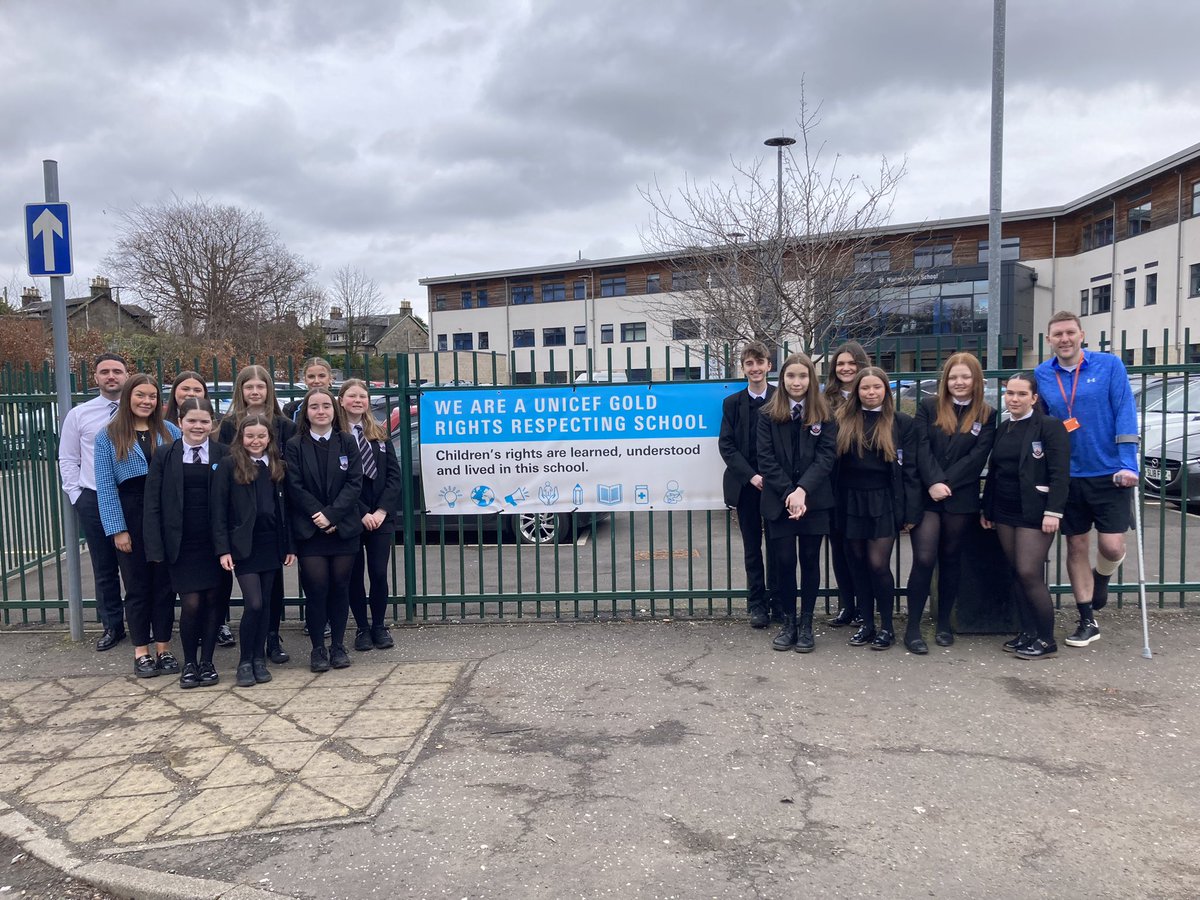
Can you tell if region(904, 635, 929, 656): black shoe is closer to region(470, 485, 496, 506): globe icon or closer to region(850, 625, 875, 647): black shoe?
region(850, 625, 875, 647): black shoe

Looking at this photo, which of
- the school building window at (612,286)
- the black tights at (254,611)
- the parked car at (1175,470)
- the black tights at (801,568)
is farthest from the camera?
the school building window at (612,286)

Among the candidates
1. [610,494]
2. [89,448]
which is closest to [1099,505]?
[610,494]

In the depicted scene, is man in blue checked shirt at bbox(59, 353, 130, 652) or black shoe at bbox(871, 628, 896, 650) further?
man in blue checked shirt at bbox(59, 353, 130, 652)

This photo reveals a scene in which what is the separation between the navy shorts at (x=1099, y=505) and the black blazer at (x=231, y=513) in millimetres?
4943

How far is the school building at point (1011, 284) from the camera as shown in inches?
1391

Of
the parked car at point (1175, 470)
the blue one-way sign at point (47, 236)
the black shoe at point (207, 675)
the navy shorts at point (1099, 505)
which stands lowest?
the black shoe at point (207, 675)

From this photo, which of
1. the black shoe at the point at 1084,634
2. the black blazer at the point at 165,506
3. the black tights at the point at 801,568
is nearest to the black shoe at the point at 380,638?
the black blazer at the point at 165,506

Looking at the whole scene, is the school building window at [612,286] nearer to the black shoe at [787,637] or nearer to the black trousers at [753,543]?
the black trousers at [753,543]

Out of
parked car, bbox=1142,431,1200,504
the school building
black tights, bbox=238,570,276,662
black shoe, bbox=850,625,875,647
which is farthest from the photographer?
the school building

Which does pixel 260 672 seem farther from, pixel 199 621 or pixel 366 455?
pixel 366 455

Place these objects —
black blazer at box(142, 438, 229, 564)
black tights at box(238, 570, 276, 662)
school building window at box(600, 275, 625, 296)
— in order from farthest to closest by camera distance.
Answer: school building window at box(600, 275, 625, 296), black tights at box(238, 570, 276, 662), black blazer at box(142, 438, 229, 564)

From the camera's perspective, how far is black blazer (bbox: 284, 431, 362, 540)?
5570 mm

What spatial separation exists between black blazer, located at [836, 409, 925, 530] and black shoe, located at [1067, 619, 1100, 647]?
1.30 metres

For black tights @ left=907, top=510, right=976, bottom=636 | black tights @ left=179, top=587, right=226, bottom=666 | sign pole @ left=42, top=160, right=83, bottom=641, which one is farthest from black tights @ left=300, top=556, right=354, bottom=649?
black tights @ left=907, top=510, right=976, bottom=636
